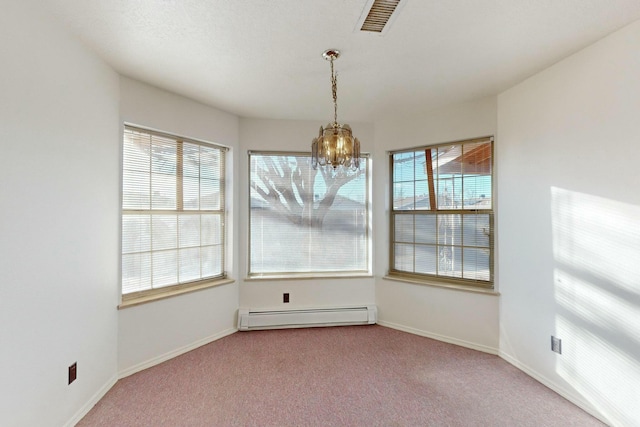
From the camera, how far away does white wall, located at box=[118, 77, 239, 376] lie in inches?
99.5

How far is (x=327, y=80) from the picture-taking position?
254 cm

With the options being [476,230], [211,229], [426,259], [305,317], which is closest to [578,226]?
[476,230]

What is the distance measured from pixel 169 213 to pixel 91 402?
5.14ft

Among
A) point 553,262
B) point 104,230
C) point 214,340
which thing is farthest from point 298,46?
point 214,340

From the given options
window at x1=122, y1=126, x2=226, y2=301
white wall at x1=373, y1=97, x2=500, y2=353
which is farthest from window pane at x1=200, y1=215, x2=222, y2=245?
white wall at x1=373, y1=97, x2=500, y2=353

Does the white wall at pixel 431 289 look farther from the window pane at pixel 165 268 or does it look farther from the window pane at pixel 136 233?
the window pane at pixel 136 233

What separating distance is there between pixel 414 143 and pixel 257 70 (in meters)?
1.93

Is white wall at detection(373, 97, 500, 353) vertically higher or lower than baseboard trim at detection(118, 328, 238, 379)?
higher

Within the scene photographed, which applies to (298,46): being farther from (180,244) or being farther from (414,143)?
(180,244)

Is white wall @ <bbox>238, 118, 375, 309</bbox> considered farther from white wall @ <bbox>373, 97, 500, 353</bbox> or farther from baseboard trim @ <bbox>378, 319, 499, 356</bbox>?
baseboard trim @ <bbox>378, 319, 499, 356</bbox>

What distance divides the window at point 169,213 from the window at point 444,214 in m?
2.15

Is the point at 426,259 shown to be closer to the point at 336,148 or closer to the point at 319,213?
the point at 319,213

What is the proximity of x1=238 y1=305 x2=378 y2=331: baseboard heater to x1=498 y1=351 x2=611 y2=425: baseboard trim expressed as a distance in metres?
1.42

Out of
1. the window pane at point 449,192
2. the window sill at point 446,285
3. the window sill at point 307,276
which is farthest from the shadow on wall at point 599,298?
the window sill at point 307,276
